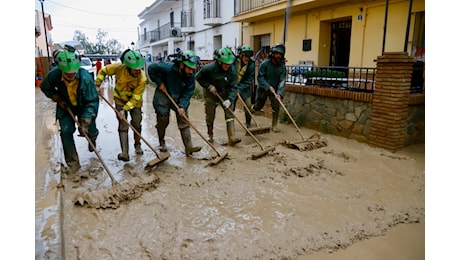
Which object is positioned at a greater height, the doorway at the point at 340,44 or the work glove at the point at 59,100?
the doorway at the point at 340,44

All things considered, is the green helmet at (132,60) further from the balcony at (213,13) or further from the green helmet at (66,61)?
the balcony at (213,13)

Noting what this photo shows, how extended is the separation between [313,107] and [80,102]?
4.27m

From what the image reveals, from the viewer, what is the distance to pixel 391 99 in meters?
5.04

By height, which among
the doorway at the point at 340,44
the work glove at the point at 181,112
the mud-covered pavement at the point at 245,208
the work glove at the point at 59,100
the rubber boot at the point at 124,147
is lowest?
the mud-covered pavement at the point at 245,208

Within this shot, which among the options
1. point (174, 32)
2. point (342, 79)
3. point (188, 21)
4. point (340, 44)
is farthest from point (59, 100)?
point (174, 32)

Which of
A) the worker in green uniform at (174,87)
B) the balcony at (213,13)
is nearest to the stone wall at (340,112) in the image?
the worker in green uniform at (174,87)

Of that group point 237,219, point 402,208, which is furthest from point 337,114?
point 237,219

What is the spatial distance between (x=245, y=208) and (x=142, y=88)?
236 cm

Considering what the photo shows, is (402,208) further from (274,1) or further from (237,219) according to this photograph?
(274,1)

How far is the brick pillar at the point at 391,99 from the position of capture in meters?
4.91

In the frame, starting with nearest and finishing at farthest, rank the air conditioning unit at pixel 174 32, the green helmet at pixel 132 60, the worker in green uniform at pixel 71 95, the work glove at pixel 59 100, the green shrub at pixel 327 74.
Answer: the worker in green uniform at pixel 71 95 < the work glove at pixel 59 100 < the green helmet at pixel 132 60 < the green shrub at pixel 327 74 < the air conditioning unit at pixel 174 32

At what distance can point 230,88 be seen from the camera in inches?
217

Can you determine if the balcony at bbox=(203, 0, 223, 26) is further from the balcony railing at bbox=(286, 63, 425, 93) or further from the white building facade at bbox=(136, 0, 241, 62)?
the balcony railing at bbox=(286, 63, 425, 93)

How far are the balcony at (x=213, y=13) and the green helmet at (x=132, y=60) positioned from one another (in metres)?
12.4
